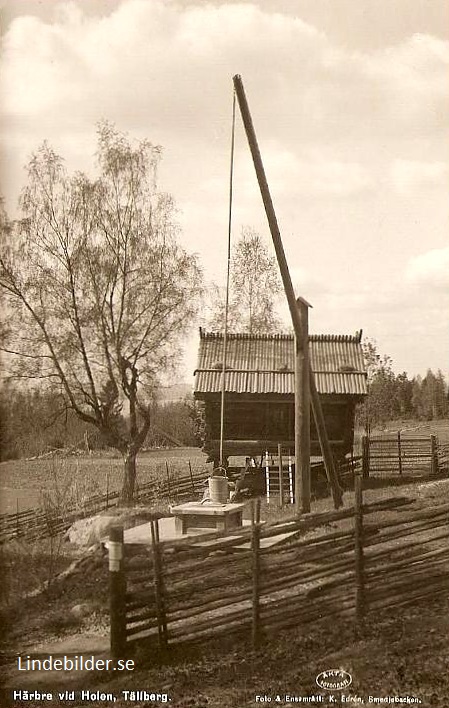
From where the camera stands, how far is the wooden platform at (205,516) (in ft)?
25.2

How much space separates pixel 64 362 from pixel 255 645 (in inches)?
194

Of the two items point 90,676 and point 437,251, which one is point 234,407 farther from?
point 90,676

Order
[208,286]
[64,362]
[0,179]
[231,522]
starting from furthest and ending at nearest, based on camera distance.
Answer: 1. [208,286]
2. [64,362]
3. [231,522]
4. [0,179]

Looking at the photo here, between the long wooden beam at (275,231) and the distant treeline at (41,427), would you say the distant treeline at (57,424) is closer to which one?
the distant treeline at (41,427)

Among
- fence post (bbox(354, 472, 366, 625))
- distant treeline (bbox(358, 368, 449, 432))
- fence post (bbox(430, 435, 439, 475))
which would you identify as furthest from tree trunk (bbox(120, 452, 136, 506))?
distant treeline (bbox(358, 368, 449, 432))

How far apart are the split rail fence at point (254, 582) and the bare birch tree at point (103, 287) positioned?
3.24 meters

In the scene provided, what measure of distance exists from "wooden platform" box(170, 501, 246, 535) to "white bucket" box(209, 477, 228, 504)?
0.33 ft

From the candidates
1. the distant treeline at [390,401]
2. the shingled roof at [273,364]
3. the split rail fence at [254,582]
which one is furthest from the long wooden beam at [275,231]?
the distant treeline at [390,401]

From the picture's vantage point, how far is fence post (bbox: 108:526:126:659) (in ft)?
17.4

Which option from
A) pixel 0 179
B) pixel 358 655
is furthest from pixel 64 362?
pixel 358 655

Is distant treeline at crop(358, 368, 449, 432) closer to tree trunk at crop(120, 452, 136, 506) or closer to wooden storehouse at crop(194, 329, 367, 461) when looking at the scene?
wooden storehouse at crop(194, 329, 367, 461)

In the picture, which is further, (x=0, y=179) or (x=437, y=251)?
(x=437, y=251)

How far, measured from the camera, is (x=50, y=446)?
8.29 metres

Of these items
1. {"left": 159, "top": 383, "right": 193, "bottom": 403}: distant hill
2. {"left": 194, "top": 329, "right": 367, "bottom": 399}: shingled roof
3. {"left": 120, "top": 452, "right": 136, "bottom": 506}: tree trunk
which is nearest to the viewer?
{"left": 120, "top": 452, "right": 136, "bottom": 506}: tree trunk
